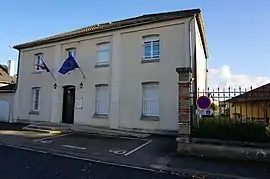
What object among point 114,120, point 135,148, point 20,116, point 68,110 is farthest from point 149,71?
point 20,116

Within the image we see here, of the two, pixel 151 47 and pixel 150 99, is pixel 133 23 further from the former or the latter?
pixel 150 99

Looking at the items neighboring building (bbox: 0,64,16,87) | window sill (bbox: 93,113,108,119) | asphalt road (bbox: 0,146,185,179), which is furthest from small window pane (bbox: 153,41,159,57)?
neighboring building (bbox: 0,64,16,87)

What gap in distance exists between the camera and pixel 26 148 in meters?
11.8

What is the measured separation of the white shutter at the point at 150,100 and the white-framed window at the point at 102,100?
273cm

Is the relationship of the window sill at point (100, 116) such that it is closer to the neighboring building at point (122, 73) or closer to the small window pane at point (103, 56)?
the neighboring building at point (122, 73)

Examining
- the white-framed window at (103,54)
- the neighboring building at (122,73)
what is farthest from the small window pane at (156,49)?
the white-framed window at (103,54)

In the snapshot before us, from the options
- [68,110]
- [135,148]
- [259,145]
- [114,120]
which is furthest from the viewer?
[68,110]

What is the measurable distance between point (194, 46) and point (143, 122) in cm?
513

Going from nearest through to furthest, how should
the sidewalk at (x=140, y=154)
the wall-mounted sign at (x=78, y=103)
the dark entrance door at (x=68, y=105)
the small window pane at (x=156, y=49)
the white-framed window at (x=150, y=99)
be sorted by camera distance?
the sidewalk at (x=140, y=154) < the white-framed window at (x=150, y=99) < the small window pane at (x=156, y=49) < the wall-mounted sign at (x=78, y=103) < the dark entrance door at (x=68, y=105)

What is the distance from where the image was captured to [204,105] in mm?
9648

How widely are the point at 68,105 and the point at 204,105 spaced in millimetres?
12204

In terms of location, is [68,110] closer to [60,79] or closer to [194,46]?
[60,79]

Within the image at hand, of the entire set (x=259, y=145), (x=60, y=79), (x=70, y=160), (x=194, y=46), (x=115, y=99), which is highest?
(x=194, y=46)

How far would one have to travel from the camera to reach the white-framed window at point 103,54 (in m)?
17.8
